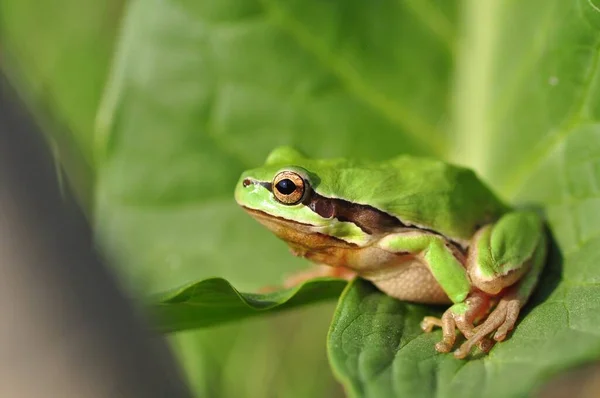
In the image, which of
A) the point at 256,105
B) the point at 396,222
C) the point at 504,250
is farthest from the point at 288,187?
the point at 256,105

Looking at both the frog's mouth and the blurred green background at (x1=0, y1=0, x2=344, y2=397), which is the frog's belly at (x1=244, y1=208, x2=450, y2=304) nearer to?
the frog's mouth

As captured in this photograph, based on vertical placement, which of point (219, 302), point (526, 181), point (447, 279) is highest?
point (526, 181)

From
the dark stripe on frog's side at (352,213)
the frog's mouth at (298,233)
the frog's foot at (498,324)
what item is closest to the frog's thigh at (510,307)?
the frog's foot at (498,324)

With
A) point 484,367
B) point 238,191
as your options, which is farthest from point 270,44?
point 484,367

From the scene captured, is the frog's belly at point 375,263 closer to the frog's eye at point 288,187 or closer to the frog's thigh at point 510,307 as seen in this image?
the frog's eye at point 288,187

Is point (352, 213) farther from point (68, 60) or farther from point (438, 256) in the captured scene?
point (68, 60)
